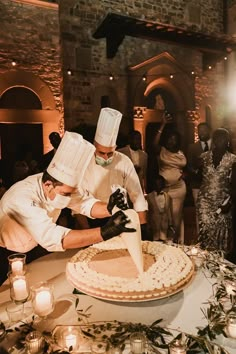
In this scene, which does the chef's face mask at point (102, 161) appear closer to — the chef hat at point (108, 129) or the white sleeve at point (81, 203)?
the chef hat at point (108, 129)

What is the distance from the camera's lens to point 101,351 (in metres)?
1.24

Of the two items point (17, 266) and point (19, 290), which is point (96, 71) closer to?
point (17, 266)

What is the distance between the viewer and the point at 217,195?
384cm

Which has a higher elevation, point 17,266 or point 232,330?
point 17,266

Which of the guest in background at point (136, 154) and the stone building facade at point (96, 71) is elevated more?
the stone building facade at point (96, 71)

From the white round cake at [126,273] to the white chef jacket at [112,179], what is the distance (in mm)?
1003

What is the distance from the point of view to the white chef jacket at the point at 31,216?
1774 millimetres

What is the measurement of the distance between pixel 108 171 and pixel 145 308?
172 cm

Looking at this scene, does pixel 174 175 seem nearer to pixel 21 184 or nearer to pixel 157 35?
pixel 21 184

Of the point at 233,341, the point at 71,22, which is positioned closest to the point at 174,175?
the point at 233,341

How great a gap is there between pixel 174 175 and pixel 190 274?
2968mm

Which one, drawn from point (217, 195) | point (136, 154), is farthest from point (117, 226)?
point (136, 154)

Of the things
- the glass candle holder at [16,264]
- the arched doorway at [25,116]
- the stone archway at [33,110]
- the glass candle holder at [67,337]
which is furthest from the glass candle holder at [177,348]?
the stone archway at [33,110]

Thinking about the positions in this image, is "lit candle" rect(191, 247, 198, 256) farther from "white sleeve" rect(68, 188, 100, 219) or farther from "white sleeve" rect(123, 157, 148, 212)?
"white sleeve" rect(123, 157, 148, 212)
